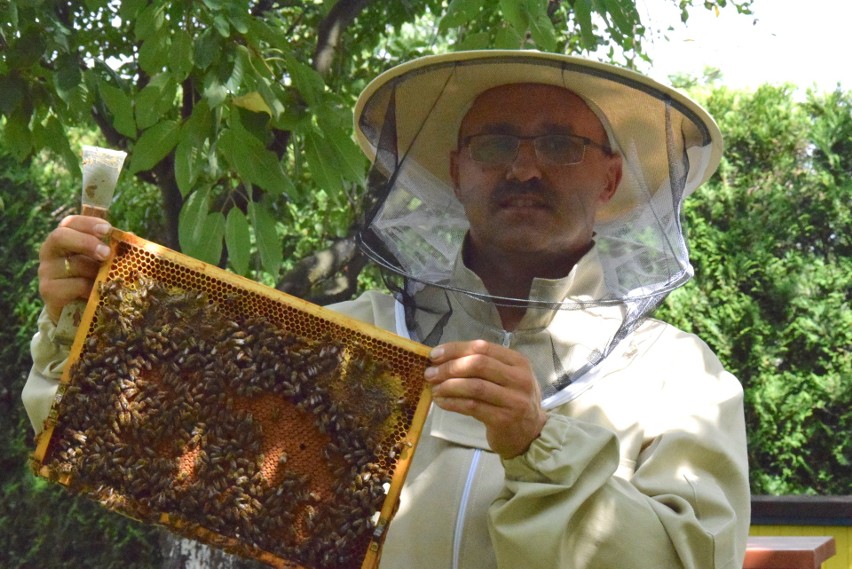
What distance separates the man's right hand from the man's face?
0.95 m

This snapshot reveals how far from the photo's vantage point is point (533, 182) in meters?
2.45

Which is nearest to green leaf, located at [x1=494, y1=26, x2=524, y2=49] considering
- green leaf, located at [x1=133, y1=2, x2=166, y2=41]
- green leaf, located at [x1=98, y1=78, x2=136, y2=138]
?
green leaf, located at [x1=133, y1=2, x2=166, y2=41]

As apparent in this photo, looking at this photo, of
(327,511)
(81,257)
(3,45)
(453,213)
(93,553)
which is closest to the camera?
(327,511)

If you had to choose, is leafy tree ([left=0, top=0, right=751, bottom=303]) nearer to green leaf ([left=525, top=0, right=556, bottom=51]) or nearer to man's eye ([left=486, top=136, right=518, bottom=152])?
green leaf ([left=525, top=0, right=556, bottom=51])

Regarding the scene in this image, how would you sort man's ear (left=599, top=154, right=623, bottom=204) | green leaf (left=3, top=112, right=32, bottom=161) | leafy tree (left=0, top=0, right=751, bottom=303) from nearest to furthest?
1. man's ear (left=599, top=154, right=623, bottom=204)
2. leafy tree (left=0, top=0, right=751, bottom=303)
3. green leaf (left=3, top=112, right=32, bottom=161)

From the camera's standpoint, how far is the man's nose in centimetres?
245

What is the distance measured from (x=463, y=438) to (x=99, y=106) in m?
2.55

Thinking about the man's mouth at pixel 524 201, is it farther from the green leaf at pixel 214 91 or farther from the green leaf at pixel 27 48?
the green leaf at pixel 27 48

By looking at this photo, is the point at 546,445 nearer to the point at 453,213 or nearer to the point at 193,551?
the point at 453,213

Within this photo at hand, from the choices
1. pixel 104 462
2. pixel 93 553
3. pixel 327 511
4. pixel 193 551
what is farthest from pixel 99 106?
pixel 93 553

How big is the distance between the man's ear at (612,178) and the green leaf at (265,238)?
1004 mm

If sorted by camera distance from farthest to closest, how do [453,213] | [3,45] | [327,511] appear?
[3,45] → [453,213] → [327,511]

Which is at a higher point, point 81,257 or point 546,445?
point 81,257

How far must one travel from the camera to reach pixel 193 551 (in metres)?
4.30
